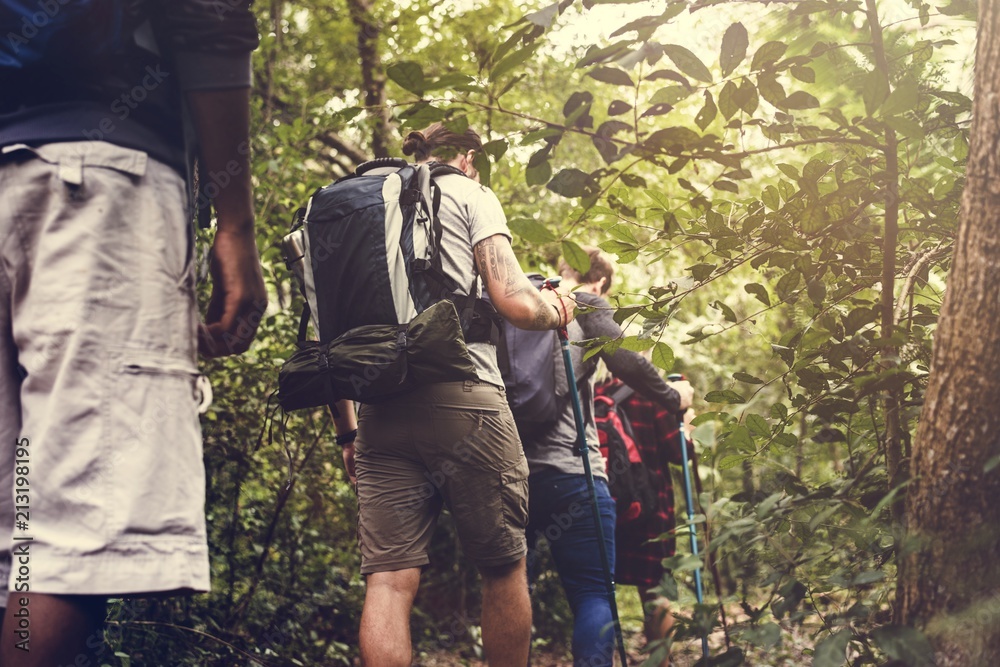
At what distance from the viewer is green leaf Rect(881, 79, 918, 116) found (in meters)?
2.01

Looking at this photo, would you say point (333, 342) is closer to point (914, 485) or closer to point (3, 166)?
point (3, 166)

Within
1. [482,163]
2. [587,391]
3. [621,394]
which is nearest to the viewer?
[482,163]

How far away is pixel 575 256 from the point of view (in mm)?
2178

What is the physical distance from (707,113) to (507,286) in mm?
1175

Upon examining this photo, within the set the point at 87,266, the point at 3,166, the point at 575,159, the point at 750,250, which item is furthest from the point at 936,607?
the point at 575,159

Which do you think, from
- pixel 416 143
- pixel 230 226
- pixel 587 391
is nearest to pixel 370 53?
pixel 587 391

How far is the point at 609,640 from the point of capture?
3699 millimetres

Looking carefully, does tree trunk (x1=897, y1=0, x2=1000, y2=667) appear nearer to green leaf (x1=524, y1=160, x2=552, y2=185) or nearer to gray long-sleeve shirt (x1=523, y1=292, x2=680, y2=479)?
green leaf (x1=524, y1=160, x2=552, y2=185)

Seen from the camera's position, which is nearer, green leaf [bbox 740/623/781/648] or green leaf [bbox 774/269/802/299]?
green leaf [bbox 740/623/781/648]

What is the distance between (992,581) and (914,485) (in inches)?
8.6

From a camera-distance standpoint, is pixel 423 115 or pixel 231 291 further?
pixel 423 115

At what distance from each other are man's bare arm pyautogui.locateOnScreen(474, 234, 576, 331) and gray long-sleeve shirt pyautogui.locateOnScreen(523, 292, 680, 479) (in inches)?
16.3

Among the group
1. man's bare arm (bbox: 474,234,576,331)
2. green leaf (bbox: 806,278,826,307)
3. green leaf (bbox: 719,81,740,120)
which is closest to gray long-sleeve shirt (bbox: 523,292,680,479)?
man's bare arm (bbox: 474,234,576,331)

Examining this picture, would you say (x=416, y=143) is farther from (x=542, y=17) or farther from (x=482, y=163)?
(x=542, y=17)
